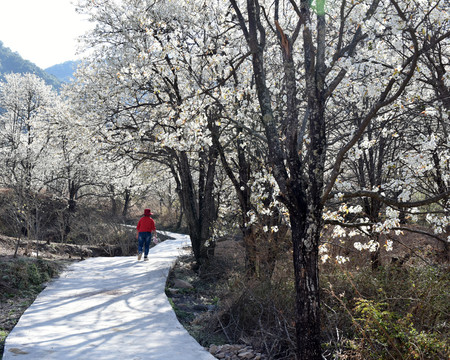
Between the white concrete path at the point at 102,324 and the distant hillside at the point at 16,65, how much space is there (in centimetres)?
13152

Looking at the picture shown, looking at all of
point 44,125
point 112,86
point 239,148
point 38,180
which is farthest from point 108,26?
point 38,180

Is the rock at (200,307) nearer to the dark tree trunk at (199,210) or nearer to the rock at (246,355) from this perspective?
the rock at (246,355)

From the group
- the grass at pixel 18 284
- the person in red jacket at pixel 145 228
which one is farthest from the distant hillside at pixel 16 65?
the grass at pixel 18 284

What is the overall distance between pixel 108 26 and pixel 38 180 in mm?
13967

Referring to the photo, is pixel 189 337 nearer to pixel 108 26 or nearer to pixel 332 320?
pixel 332 320

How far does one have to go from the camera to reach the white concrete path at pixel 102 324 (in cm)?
520

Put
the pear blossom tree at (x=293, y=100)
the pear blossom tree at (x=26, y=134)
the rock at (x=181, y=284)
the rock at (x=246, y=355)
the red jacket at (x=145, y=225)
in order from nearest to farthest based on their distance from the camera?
the pear blossom tree at (x=293, y=100) < the rock at (x=246, y=355) < the rock at (x=181, y=284) < the red jacket at (x=145, y=225) < the pear blossom tree at (x=26, y=134)

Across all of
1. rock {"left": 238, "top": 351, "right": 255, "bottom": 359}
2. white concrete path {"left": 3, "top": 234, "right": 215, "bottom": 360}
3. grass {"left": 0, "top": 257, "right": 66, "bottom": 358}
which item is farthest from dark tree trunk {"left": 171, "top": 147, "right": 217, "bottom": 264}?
rock {"left": 238, "top": 351, "right": 255, "bottom": 359}

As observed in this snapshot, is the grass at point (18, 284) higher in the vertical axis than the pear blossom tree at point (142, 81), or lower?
lower

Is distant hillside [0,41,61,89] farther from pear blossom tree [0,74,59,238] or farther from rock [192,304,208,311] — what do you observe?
rock [192,304,208,311]

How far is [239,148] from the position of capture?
33.0 ft

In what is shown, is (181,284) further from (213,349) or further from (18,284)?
(213,349)

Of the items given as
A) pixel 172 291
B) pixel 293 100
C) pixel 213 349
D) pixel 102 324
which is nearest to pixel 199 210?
pixel 172 291

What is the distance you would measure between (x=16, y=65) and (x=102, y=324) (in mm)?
154241
